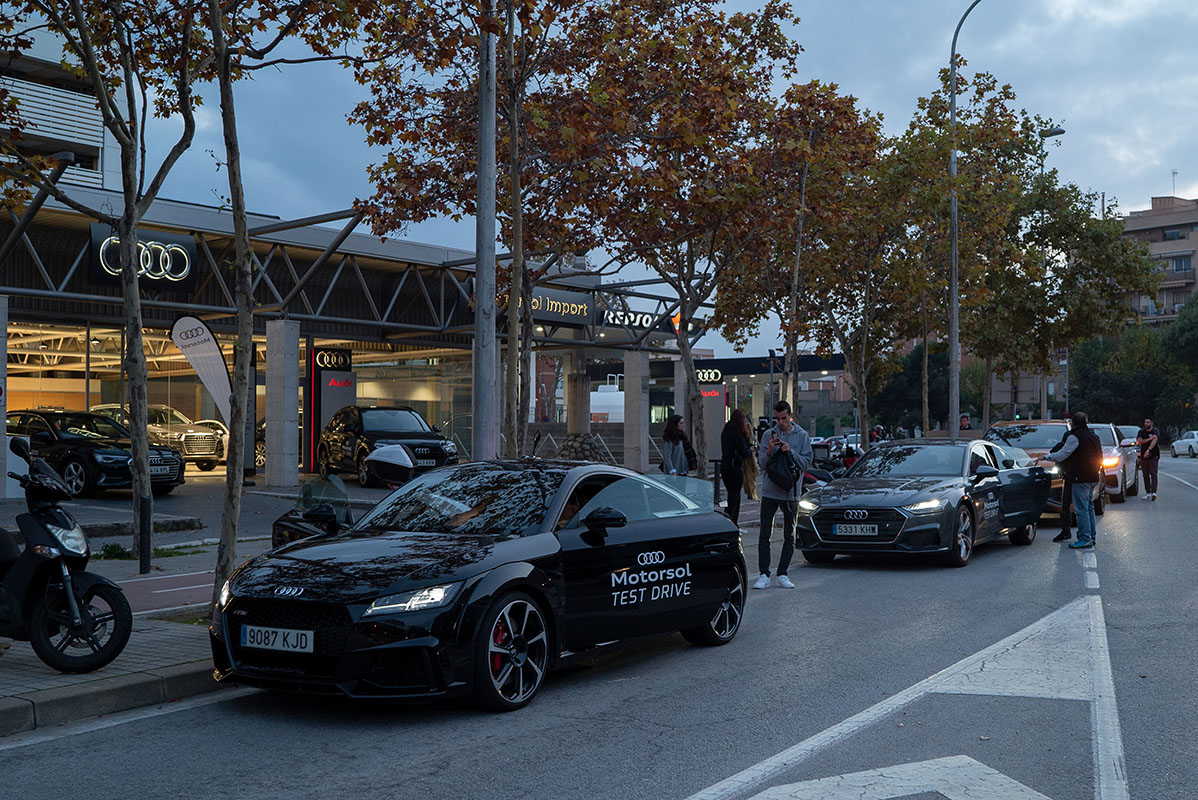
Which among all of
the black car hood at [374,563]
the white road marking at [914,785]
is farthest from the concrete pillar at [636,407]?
the white road marking at [914,785]

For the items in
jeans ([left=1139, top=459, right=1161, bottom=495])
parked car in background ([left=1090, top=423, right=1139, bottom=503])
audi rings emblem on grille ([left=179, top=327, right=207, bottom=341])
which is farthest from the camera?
jeans ([left=1139, top=459, right=1161, bottom=495])

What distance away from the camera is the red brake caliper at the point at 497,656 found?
21.3 ft

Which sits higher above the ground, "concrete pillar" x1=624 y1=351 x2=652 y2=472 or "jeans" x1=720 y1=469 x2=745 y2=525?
"concrete pillar" x1=624 y1=351 x2=652 y2=472

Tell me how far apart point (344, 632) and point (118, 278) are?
59.8 feet

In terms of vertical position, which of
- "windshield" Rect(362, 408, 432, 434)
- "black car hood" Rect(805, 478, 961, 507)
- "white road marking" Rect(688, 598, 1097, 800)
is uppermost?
"windshield" Rect(362, 408, 432, 434)

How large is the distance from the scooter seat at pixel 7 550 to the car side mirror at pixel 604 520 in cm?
336

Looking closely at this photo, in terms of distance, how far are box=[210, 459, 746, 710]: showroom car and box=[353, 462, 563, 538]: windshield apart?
1 centimetres

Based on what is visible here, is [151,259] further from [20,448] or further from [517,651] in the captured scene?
[517,651]

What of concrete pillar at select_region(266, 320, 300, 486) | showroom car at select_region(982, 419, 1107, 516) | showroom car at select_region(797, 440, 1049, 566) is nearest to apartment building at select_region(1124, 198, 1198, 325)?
showroom car at select_region(982, 419, 1107, 516)

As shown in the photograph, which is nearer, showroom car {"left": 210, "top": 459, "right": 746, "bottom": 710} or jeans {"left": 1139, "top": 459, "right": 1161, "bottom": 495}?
showroom car {"left": 210, "top": 459, "right": 746, "bottom": 710}

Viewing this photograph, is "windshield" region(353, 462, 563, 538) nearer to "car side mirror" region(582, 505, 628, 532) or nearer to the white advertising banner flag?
"car side mirror" region(582, 505, 628, 532)

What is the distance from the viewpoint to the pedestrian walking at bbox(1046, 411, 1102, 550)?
1563 centimetres

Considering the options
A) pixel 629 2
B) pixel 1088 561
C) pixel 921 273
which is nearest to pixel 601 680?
pixel 1088 561

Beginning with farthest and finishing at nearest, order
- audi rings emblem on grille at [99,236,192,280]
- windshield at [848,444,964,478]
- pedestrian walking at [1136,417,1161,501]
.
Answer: pedestrian walking at [1136,417,1161,501] < audi rings emblem on grille at [99,236,192,280] < windshield at [848,444,964,478]
